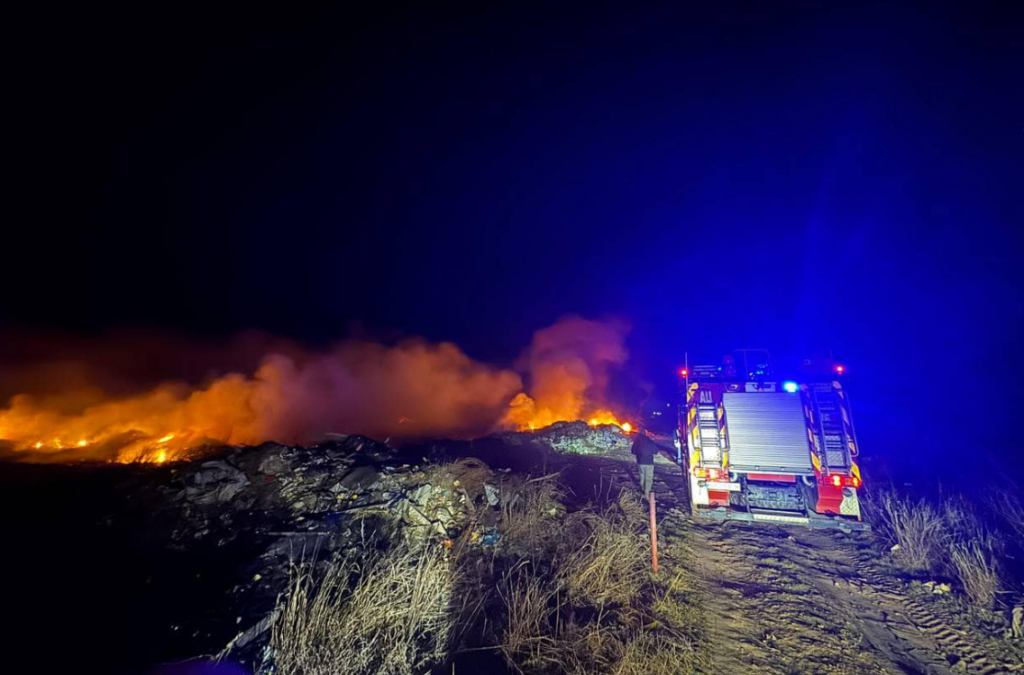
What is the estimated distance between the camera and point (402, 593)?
162 inches

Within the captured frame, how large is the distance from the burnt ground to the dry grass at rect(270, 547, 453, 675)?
493mm

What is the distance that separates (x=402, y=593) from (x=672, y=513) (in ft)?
21.9

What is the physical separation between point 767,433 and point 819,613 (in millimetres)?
3738

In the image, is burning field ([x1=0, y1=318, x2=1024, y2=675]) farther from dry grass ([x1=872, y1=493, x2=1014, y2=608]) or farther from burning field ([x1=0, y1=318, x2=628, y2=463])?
burning field ([x1=0, y1=318, x2=628, y2=463])

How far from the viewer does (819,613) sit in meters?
5.07

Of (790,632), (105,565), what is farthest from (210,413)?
(790,632)

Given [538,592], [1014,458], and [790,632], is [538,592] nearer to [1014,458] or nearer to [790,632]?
[790,632]

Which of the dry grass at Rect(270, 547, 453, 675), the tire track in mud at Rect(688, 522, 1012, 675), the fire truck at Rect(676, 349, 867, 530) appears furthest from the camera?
the fire truck at Rect(676, 349, 867, 530)

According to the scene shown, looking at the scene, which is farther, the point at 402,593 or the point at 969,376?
the point at 969,376

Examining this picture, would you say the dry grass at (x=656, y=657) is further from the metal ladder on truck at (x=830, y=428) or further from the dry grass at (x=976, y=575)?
the metal ladder on truck at (x=830, y=428)

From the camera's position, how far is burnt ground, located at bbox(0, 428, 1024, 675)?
342 centimetres

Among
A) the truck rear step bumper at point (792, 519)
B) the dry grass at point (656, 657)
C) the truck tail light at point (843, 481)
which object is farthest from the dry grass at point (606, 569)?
the truck tail light at point (843, 481)

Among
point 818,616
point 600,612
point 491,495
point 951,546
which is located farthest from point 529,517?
point 951,546

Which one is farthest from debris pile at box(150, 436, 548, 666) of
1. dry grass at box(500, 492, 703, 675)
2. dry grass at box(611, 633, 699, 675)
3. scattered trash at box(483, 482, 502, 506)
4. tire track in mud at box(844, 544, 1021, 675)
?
tire track in mud at box(844, 544, 1021, 675)
